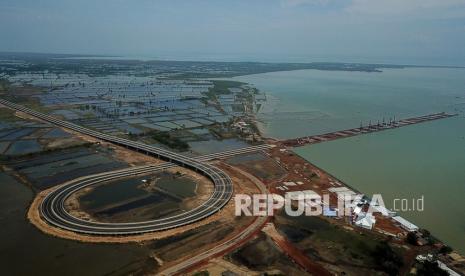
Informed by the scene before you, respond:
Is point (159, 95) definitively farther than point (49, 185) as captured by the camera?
Yes

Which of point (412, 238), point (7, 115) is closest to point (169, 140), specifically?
point (412, 238)

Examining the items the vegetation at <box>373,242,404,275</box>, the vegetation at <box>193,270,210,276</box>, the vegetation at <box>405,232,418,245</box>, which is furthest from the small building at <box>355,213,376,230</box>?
the vegetation at <box>193,270,210,276</box>

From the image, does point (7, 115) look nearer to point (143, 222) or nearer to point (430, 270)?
point (143, 222)

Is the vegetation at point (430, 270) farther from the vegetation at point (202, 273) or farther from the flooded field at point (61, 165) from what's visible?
the flooded field at point (61, 165)

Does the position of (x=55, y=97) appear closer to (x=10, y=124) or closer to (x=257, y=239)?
(x=10, y=124)

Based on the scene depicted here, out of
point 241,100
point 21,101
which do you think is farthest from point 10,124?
point 241,100

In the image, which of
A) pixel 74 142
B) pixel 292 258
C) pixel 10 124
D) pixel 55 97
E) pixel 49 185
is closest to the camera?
pixel 292 258

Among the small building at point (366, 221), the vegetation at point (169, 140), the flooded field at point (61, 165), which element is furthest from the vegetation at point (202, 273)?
the vegetation at point (169, 140)
